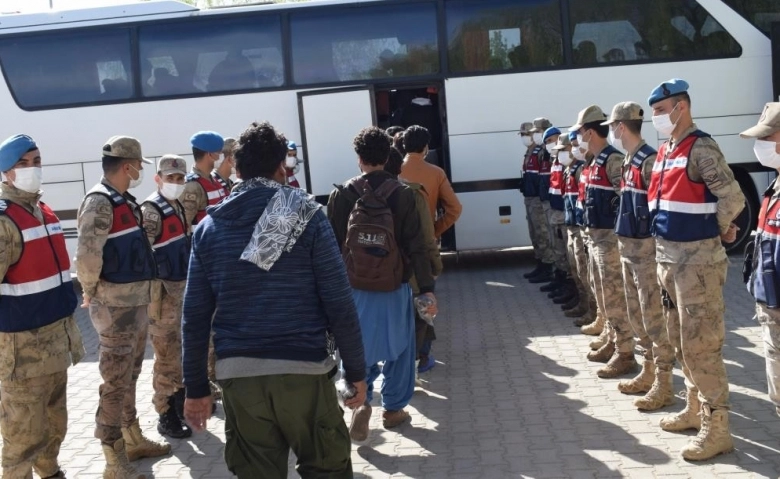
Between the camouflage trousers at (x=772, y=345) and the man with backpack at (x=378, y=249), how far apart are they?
192 centimetres

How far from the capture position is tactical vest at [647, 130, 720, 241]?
4.46 meters

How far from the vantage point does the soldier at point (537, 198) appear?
9727mm

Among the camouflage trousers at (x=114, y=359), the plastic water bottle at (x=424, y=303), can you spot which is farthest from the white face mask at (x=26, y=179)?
the plastic water bottle at (x=424, y=303)

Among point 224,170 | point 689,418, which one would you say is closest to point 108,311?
point 224,170

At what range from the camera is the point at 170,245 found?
5.61m

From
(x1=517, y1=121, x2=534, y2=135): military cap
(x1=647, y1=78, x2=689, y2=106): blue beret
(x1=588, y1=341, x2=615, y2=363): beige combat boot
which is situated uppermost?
(x1=647, y1=78, x2=689, y2=106): blue beret

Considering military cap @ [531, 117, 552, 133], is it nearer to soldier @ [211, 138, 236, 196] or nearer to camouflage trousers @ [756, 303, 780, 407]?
soldier @ [211, 138, 236, 196]

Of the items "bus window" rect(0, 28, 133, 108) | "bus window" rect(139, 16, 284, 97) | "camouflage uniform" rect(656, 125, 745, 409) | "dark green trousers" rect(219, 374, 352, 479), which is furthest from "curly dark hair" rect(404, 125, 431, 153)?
"bus window" rect(0, 28, 133, 108)

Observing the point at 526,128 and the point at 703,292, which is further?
the point at 526,128

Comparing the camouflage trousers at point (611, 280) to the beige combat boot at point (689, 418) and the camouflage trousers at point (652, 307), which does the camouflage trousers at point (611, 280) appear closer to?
the camouflage trousers at point (652, 307)

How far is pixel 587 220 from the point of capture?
20.0 ft

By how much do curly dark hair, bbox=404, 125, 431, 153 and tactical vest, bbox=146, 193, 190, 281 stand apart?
6.26 ft

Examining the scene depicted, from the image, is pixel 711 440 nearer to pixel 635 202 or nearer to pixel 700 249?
pixel 700 249

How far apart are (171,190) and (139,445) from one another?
1.66 m
